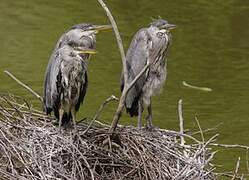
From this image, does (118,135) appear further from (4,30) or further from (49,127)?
(4,30)

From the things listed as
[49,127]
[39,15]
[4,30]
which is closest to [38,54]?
[4,30]

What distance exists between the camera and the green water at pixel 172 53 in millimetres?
10453

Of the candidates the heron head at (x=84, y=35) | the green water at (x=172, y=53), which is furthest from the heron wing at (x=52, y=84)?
the green water at (x=172, y=53)

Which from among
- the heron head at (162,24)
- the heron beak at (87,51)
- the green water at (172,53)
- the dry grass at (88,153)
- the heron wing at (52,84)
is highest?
the heron head at (162,24)

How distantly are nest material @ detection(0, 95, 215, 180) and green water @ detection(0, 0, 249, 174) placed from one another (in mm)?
3421

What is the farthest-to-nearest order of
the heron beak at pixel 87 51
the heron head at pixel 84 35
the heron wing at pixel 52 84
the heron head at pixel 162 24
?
the heron head at pixel 162 24 → the heron wing at pixel 52 84 → the heron head at pixel 84 35 → the heron beak at pixel 87 51

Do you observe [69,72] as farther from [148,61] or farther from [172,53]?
[172,53]

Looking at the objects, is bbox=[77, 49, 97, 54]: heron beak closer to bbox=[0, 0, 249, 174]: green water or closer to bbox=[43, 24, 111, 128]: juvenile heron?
bbox=[43, 24, 111, 128]: juvenile heron

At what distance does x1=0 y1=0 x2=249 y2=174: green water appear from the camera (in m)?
10.5

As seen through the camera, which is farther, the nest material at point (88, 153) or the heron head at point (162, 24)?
the heron head at point (162, 24)

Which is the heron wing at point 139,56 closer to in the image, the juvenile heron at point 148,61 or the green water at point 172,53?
the juvenile heron at point 148,61

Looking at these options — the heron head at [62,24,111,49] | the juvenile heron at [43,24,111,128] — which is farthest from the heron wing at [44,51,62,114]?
the heron head at [62,24,111,49]

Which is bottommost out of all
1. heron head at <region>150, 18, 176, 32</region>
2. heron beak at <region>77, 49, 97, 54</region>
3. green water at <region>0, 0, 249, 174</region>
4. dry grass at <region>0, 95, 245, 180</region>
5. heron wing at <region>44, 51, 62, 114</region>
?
green water at <region>0, 0, 249, 174</region>

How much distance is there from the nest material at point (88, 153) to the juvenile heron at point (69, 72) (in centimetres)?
12
